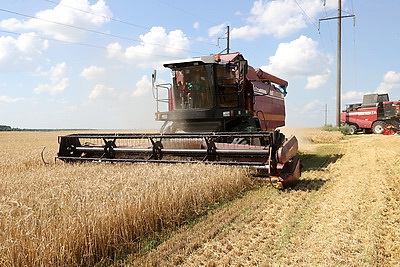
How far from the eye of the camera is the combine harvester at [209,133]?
502cm

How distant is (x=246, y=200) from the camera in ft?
13.8

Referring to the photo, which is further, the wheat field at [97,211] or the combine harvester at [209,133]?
the combine harvester at [209,133]

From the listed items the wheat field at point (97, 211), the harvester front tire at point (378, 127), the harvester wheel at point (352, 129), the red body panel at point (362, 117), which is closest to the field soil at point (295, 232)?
the wheat field at point (97, 211)

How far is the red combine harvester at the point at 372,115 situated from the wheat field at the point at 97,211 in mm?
20159

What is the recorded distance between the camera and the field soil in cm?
248

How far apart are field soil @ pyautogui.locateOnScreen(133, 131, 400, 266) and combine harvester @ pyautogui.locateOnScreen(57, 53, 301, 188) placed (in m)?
0.66

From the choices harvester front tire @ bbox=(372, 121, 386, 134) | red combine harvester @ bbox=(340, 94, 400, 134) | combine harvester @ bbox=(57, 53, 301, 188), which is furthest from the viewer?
harvester front tire @ bbox=(372, 121, 386, 134)

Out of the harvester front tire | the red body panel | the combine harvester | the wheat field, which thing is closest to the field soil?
the wheat field

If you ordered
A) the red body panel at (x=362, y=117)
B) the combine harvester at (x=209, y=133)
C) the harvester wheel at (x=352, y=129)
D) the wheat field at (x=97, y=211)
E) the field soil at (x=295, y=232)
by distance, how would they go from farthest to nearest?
the harvester wheel at (x=352, y=129) < the red body panel at (x=362, y=117) < the combine harvester at (x=209, y=133) < the field soil at (x=295, y=232) < the wheat field at (x=97, y=211)

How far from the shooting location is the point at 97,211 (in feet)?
8.63

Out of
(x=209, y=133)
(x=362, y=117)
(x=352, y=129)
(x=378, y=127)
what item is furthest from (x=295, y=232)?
(x=352, y=129)

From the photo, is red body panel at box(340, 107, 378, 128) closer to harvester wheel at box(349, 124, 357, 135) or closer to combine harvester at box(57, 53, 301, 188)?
harvester wheel at box(349, 124, 357, 135)

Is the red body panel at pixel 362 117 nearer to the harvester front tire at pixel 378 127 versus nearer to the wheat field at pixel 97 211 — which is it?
the harvester front tire at pixel 378 127

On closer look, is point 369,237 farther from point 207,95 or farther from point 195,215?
point 207,95
